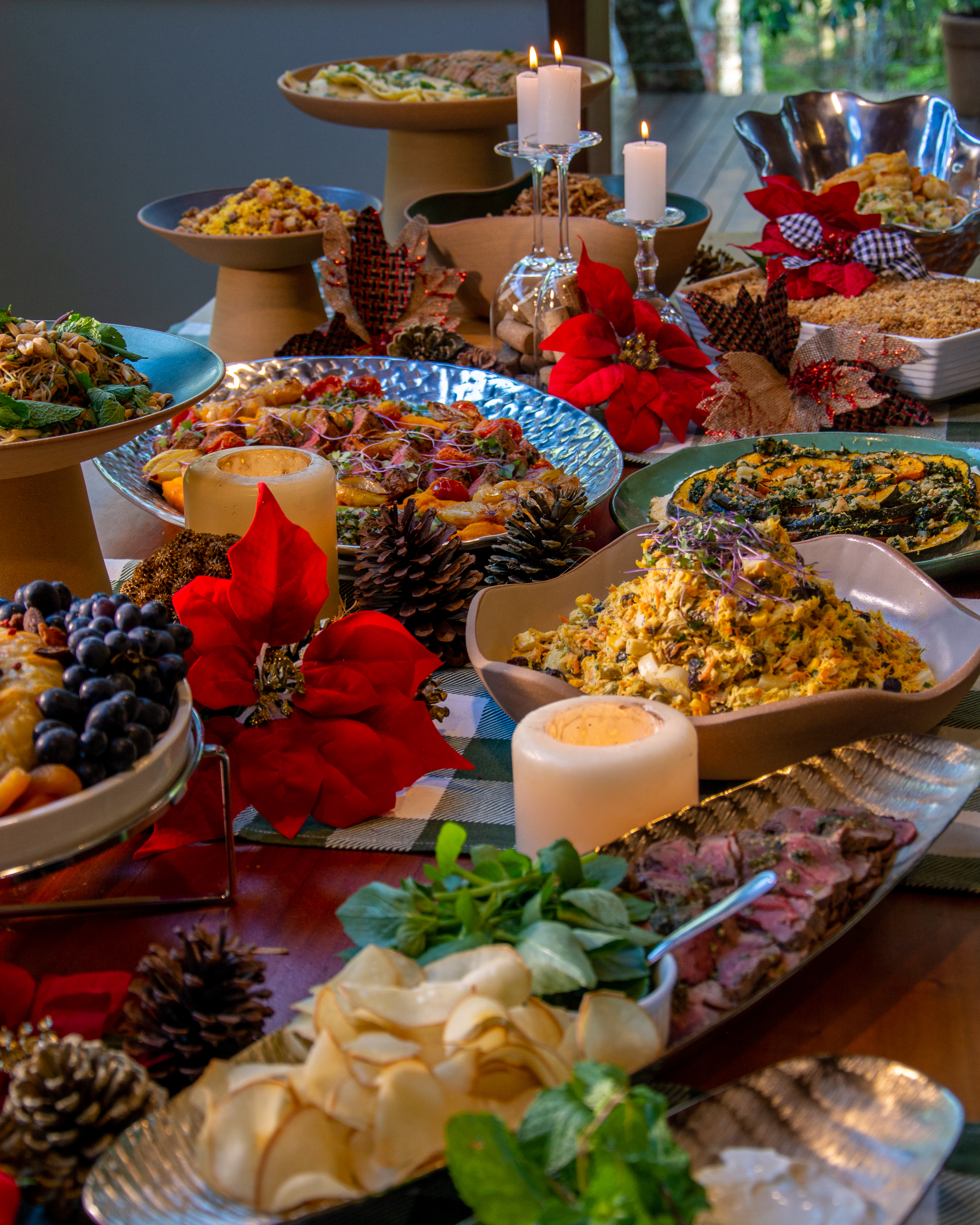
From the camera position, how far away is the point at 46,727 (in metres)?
0.57

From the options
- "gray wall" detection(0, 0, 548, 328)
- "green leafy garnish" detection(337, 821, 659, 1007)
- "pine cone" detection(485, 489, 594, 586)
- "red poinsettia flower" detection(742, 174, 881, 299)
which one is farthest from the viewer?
"gray wall" detection(0, 0, 548, 328)

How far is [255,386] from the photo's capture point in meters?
1.42

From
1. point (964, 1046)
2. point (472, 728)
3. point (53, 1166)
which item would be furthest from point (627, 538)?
point (53, 1166)

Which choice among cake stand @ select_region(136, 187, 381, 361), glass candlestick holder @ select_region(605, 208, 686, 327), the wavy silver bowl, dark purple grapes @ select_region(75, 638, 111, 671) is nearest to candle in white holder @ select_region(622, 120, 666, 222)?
glass candlestick holder @ select_region(605, 208, 686, 327)

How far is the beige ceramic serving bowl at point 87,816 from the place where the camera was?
54cm

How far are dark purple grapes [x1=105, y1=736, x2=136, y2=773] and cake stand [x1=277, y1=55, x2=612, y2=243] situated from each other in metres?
1.50

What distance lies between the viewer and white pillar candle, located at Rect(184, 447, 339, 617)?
884mm

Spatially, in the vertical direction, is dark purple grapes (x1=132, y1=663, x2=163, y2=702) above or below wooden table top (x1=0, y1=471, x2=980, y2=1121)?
above

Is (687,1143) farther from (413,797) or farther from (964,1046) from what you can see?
(413,797)

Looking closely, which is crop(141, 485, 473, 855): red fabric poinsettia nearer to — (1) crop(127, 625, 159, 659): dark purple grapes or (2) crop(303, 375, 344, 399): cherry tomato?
(1) crop(127, 625, 159, 659): dark purple grapes

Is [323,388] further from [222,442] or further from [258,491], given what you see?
[258,491]

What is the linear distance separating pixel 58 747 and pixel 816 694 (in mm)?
447

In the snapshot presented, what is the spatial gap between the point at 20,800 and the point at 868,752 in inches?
18.6

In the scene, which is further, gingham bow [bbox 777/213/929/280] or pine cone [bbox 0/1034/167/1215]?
gingham bow [bbox 777/213/929/280]
